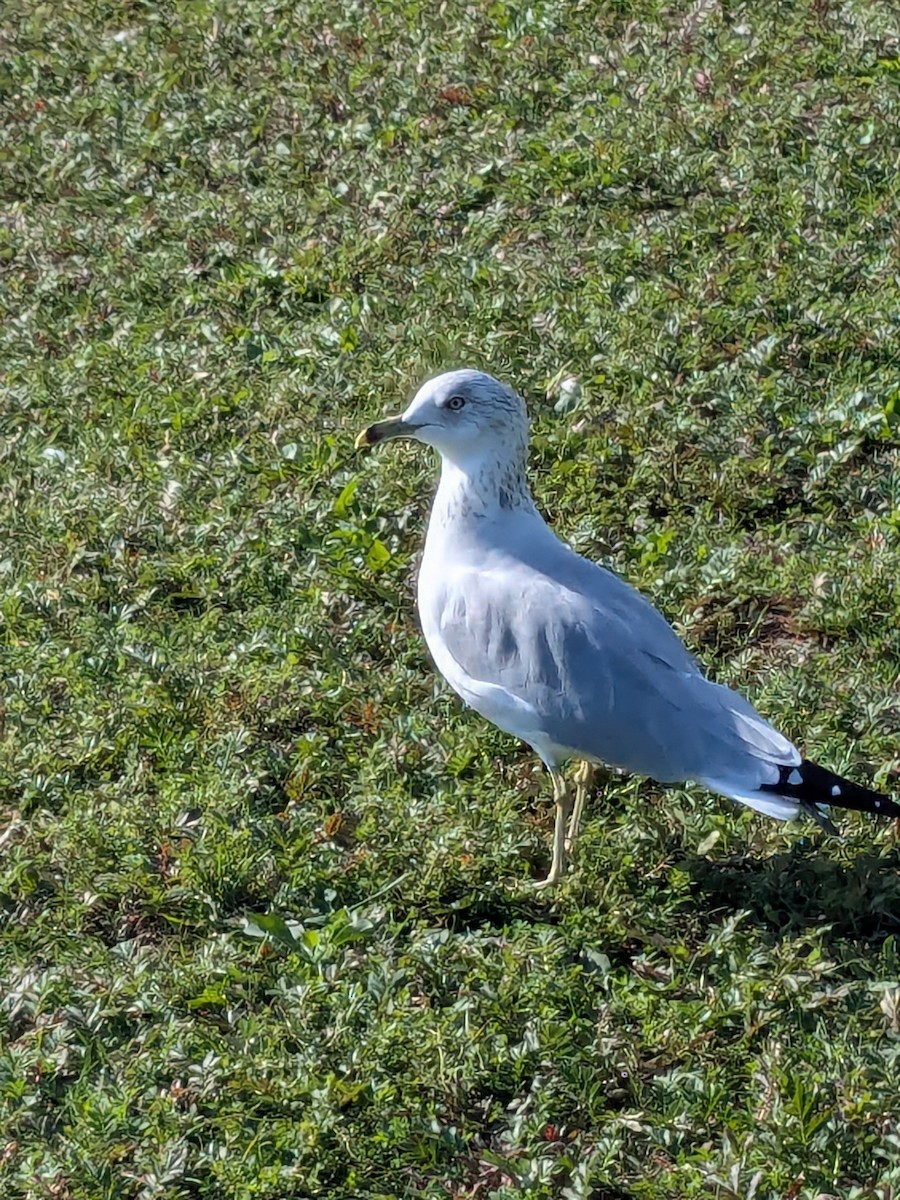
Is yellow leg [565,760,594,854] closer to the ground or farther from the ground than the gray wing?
closer to the ground

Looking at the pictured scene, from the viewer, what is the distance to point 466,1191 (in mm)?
3666

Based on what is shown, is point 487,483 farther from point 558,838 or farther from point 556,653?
point 558,838

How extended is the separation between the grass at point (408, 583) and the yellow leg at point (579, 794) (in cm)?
9

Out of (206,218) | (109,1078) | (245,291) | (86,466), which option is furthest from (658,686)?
(206,218)

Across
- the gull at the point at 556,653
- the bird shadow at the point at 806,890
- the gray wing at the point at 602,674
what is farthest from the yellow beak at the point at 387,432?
the bird shadow at the point at 806,890

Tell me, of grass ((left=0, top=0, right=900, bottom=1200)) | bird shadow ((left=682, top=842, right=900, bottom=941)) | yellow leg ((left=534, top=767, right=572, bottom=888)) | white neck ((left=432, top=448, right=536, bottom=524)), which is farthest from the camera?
white neck ((left=432, top=448, right=536, bottom=524))

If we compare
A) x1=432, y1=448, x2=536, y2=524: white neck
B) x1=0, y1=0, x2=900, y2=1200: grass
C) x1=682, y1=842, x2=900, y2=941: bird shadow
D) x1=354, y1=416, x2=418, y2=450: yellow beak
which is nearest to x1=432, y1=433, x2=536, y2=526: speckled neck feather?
x1=432, y1=448, x2=536, y2=524: white neck

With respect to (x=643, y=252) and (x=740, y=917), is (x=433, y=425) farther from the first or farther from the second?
(x=643, y=252)

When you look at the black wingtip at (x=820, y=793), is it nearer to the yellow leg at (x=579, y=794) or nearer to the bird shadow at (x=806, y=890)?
the bird shadow at (x=806, y=890)

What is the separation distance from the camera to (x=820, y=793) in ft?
12.8

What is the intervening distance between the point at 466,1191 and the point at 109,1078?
3.11ft

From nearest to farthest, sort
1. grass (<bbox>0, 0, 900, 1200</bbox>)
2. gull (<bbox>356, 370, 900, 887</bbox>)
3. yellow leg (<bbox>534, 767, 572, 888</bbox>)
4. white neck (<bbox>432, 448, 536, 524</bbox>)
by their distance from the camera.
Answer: grass (<bbox>0, 0, 900, 1200</bbox>)
gull (<bbox>356, 370, 900, 887</bbox>)
yellow leg (<bbox>534, 767, 572, 888</bbox>)
white neck (<bbox>432, 448, 536, 524</bbox>)

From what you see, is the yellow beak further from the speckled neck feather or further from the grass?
the grass

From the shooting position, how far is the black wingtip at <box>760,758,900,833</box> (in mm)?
3895
